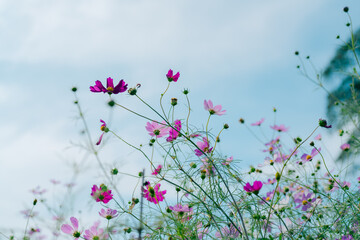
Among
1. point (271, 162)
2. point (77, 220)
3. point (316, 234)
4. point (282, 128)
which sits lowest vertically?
point (316, 234)

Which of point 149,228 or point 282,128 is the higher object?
point 282,128

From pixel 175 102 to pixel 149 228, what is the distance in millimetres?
438

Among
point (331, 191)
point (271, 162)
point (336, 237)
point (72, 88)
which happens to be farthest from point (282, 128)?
point (72, 88)

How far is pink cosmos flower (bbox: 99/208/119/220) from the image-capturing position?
54.1 inches

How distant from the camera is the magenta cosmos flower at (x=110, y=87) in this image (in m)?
1.19

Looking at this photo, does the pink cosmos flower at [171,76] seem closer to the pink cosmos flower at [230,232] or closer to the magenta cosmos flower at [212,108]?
the magenta cosmos flower at [212,108]

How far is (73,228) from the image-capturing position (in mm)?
1388

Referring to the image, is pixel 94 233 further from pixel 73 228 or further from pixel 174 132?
pixel 174 132

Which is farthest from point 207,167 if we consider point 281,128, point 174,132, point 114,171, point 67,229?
point 281,128

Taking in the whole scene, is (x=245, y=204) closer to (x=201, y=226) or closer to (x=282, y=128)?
(x=201, y=226)

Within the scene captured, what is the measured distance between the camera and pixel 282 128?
236 cm

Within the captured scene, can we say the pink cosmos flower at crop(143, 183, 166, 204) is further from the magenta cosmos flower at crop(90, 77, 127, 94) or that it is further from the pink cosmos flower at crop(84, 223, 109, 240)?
the magenta cosmos flower at crop(90, 77, 127, 94)

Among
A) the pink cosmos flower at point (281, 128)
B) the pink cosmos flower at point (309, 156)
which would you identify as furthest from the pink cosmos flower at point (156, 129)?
the pink cosmos flower at point (281, 128)

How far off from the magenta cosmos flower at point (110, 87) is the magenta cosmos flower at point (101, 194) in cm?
35
